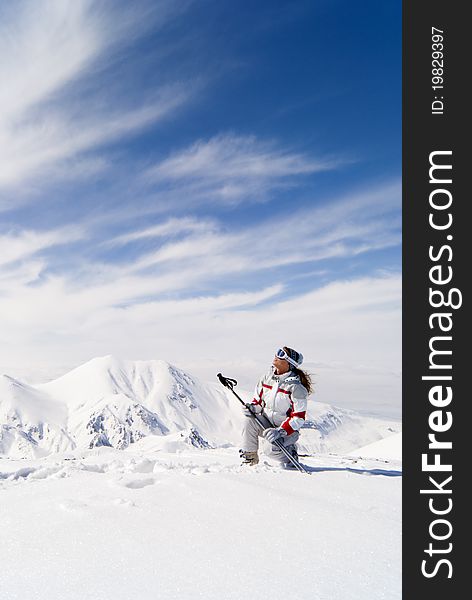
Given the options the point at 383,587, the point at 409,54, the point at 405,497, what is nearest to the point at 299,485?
the point at 405,497

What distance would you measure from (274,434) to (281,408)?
1.69 feet

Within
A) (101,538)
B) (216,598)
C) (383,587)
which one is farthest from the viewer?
(101,538)

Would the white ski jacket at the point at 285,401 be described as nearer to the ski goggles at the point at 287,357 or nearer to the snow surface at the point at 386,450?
the ski goggles at the point at 287,357

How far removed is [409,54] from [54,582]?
19.3 feet

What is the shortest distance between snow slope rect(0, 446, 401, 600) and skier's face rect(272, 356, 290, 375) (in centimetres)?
240

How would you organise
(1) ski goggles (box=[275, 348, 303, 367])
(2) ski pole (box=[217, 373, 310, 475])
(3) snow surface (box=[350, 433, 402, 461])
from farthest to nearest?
(3) snow surface (box=[350, 433, 402, 461]), (1) ski goggles (box=[275, 348, 303, 367]), (2) ski pole (box=[217, 373, 310, 475])

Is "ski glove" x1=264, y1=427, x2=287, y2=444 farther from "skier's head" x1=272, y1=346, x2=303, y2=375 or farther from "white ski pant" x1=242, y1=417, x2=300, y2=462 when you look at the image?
"skier's head" x1=272, y1=346, x2=303, y2=375

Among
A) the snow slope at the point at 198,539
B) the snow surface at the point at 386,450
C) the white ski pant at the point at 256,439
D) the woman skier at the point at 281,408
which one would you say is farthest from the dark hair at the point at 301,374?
the snow surface at the point at 386,450

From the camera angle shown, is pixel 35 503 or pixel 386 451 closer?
pixel 35 503

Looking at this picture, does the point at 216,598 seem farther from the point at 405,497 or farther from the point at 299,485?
the point at 299,485

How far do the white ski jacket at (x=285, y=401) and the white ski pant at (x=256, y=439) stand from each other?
0.15 m

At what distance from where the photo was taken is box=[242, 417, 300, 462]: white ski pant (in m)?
7.30

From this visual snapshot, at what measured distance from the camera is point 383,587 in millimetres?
2939

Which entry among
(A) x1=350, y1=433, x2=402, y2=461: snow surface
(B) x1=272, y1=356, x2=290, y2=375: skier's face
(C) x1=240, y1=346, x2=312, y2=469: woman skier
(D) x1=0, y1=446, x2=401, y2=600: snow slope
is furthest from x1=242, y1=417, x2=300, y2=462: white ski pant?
(A) x1=350, y1=433, x2=402, y2=461: snow surface
